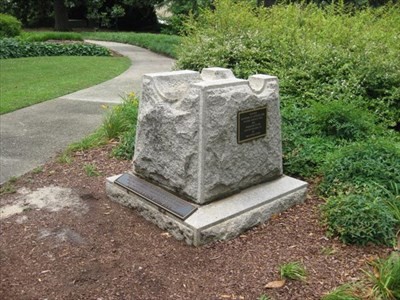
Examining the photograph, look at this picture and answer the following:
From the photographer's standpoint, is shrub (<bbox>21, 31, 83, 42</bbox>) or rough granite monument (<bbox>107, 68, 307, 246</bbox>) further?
shrub (<bbox>21, 31, 83, 42</bbox>)

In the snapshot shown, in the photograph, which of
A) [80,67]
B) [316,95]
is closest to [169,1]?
[80,67]

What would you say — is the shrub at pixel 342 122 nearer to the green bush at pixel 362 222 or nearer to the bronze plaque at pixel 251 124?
the bronze plaque at pixel 251 124

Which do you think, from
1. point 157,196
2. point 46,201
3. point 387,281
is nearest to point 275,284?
point 387,281

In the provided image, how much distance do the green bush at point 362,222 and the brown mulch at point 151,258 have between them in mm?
81

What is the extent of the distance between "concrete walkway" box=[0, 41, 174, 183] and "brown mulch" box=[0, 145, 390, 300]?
1.40m

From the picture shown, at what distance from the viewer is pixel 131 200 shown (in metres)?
3.99

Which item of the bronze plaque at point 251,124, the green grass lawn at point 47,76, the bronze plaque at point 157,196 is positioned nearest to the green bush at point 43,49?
the green grass lawn at point 47,76

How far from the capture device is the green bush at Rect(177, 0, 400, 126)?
5.69m

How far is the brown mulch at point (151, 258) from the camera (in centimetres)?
292

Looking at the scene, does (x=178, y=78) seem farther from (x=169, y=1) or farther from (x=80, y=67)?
(x=169, y=1)

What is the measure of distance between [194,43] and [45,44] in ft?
34.7

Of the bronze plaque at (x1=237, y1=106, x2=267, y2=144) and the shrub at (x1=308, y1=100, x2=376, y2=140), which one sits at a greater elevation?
the bronze plaque at (x1=237, y1=106, x2=267, y2=144)

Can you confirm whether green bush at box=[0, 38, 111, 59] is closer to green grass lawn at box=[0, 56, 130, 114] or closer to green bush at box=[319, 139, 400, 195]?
green grass lawn at box=[0, 56, 130, 114]

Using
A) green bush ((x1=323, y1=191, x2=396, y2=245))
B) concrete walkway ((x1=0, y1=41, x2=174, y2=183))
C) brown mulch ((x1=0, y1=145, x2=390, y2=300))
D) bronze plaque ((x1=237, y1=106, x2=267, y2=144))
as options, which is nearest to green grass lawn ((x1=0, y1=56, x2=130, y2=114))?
concrete walkway ((x1=0, y1=41, x2=174, y2=183))
